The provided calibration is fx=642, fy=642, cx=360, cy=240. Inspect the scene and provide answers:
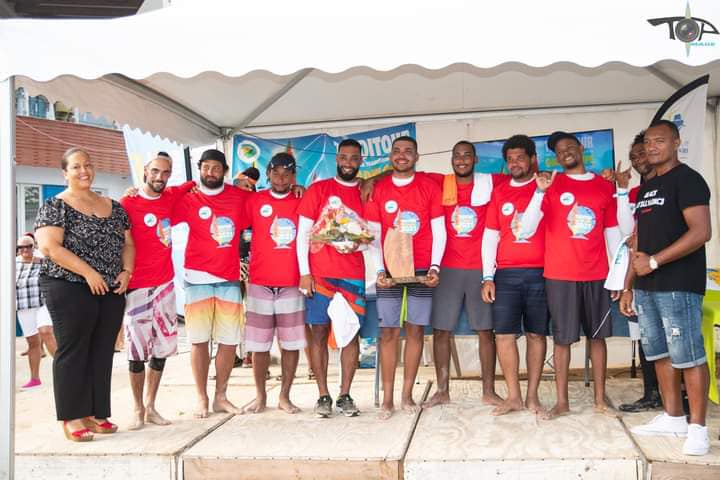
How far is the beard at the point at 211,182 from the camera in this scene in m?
4.88

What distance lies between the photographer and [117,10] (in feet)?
51.1

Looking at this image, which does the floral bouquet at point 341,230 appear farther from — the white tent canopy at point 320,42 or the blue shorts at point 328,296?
the white tent canopy at point 320,42

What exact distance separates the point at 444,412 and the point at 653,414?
1.46 m

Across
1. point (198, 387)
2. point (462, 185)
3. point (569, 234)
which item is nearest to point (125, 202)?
point (198, 387)

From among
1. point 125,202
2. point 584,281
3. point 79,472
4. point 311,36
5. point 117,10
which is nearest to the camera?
point 311,36

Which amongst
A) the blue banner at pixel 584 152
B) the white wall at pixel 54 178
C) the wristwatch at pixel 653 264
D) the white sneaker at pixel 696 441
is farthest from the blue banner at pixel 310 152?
the white wall at pixel 54 178

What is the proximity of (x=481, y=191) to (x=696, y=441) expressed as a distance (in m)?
2.15

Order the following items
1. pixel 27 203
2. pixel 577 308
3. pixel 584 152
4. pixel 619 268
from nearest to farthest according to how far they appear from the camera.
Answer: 1. pixel 619 268
2. pixel 577 308
3. pixel 584 152
4. pixel 27 203

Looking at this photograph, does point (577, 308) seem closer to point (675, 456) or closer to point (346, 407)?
point (675, 456)

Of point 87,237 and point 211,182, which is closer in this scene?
point 87,237

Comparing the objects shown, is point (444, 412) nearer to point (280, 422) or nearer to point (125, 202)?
point (280, 422)

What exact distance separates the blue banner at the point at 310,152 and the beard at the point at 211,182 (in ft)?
7.40

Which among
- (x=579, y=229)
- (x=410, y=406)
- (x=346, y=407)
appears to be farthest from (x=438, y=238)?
(x=346, y=407)

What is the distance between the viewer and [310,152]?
23.6 feet
